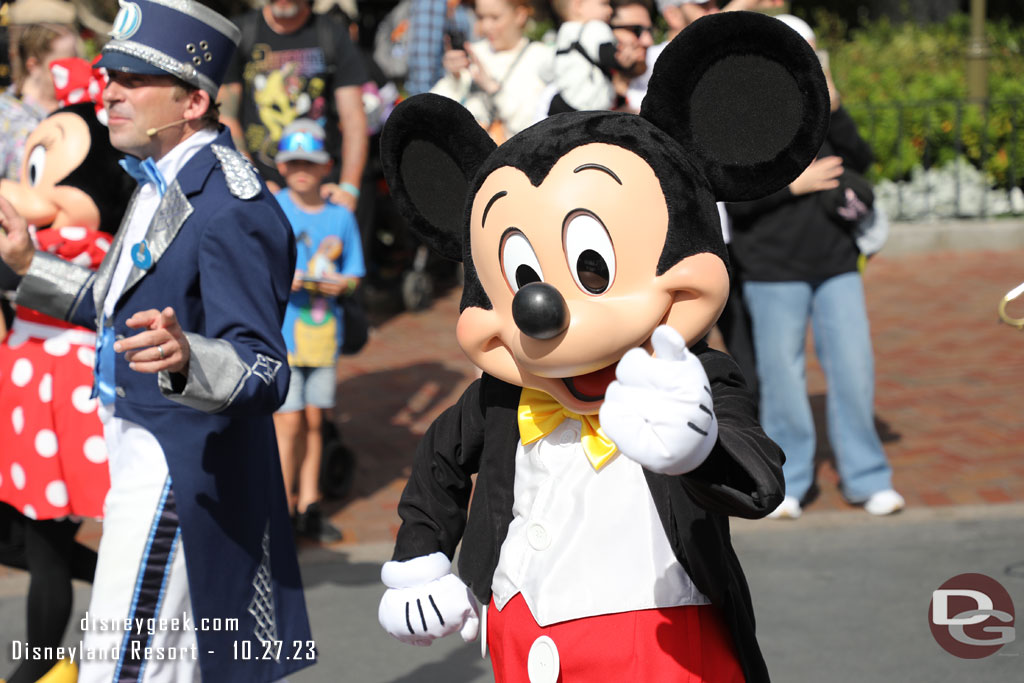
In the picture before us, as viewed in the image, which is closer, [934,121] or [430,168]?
[430,168]

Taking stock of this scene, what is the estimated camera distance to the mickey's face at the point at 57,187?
3.87 meters

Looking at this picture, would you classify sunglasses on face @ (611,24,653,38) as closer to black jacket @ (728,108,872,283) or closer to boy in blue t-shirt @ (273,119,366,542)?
black jacket @ (728,108,872,283)

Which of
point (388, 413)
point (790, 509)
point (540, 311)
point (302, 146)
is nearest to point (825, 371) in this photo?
point (790, 509)

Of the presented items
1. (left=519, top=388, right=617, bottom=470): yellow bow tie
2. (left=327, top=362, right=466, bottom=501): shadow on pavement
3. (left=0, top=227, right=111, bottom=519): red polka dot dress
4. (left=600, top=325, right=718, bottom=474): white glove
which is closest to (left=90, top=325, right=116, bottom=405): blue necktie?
(left=0, top=227, right=111, bottom=519): red polka dot dress

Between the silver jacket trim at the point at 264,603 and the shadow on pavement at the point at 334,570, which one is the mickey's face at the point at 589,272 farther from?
the shadow on pavement at the point at 334,570

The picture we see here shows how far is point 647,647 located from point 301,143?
3697 mm

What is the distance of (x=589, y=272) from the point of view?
227 centimetres

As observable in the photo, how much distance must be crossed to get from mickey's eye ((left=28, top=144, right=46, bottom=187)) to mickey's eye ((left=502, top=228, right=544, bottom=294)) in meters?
2.13

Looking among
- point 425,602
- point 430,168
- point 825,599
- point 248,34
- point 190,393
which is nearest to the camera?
point 425,602

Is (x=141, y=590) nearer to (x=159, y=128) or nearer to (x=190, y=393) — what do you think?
(x=190, y=393)

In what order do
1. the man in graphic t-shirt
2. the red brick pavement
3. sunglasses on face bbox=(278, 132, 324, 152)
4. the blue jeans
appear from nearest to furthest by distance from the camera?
the blue jeans, sunglasses on face bbox=(278, 132, 324, 152), the red brick pavement, the man in graphic t-shirt

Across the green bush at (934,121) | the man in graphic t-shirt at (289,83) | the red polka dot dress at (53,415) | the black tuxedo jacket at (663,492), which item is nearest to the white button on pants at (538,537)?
the black tuxedo jacket at (663,492)

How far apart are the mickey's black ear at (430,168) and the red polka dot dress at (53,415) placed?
5.02ft

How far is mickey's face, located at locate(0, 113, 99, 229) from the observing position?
387 centimetres
